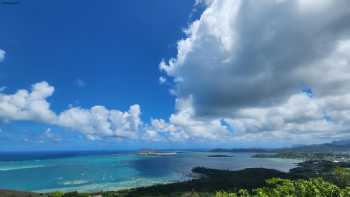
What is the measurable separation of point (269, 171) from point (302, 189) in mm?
105598

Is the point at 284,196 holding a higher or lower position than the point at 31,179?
higher

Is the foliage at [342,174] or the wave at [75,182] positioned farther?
the wave at [75,182]

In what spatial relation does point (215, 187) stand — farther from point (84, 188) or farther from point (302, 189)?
point (302, 189)

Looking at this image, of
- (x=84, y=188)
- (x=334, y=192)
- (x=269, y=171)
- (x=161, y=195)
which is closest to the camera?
(x=334, y=192)

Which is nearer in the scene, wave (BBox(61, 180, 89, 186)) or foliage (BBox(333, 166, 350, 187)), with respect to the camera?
foliage (BBox(333, 166, 350, 187))

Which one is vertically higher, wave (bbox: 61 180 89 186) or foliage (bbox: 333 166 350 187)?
foliage (bbox: 333 166 350 187)

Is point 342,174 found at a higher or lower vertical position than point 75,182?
higher

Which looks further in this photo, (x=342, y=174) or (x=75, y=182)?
(x=75, y=182)

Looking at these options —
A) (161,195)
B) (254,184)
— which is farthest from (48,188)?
(254,184)

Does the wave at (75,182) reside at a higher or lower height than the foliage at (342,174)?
lower

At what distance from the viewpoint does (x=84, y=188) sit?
102 m

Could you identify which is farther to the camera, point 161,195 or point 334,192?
point 161,195

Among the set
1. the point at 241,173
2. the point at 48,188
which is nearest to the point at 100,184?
the point at 48,188

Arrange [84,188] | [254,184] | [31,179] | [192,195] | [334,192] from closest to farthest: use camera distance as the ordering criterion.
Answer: [334,192] < [192,195] < [254,184] < [84,188] < [31,179]
